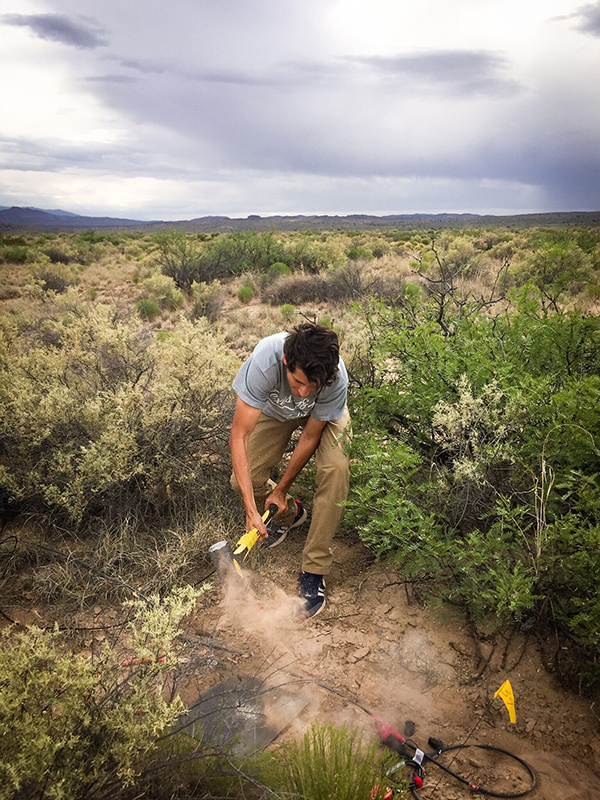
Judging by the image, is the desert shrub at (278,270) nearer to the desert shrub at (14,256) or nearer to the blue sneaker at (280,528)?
the desert shrub at (14,256)

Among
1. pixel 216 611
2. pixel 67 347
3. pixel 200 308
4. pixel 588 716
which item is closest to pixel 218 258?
pixel 200 308

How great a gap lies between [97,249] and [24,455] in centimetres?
2183

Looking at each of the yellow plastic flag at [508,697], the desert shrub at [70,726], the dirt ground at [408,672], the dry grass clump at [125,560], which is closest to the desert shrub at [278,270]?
the dry grass clump at [125,560]

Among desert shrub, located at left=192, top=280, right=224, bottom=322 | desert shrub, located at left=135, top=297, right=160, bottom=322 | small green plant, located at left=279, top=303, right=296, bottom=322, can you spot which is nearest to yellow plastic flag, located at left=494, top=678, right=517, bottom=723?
small green plant, located at left=279, top=303, right=296, bottom=322

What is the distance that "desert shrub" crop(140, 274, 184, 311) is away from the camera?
10.7m

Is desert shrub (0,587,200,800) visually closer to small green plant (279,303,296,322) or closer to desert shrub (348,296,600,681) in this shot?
desert shrub (348,296,600,681)

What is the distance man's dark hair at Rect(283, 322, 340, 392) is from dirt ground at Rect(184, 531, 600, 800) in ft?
4.03

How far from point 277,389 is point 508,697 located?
6.54 ft

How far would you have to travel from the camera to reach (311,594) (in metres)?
2.98

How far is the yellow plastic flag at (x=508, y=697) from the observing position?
2.24 m

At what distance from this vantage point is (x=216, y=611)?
2.99 metres

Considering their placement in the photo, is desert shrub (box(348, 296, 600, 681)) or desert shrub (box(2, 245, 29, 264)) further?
desert shrub (box(2, 245, 29, 264))

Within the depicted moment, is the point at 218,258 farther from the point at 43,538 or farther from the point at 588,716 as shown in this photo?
the point at 588,716

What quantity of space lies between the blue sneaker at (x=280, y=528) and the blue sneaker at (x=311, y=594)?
0.46m
